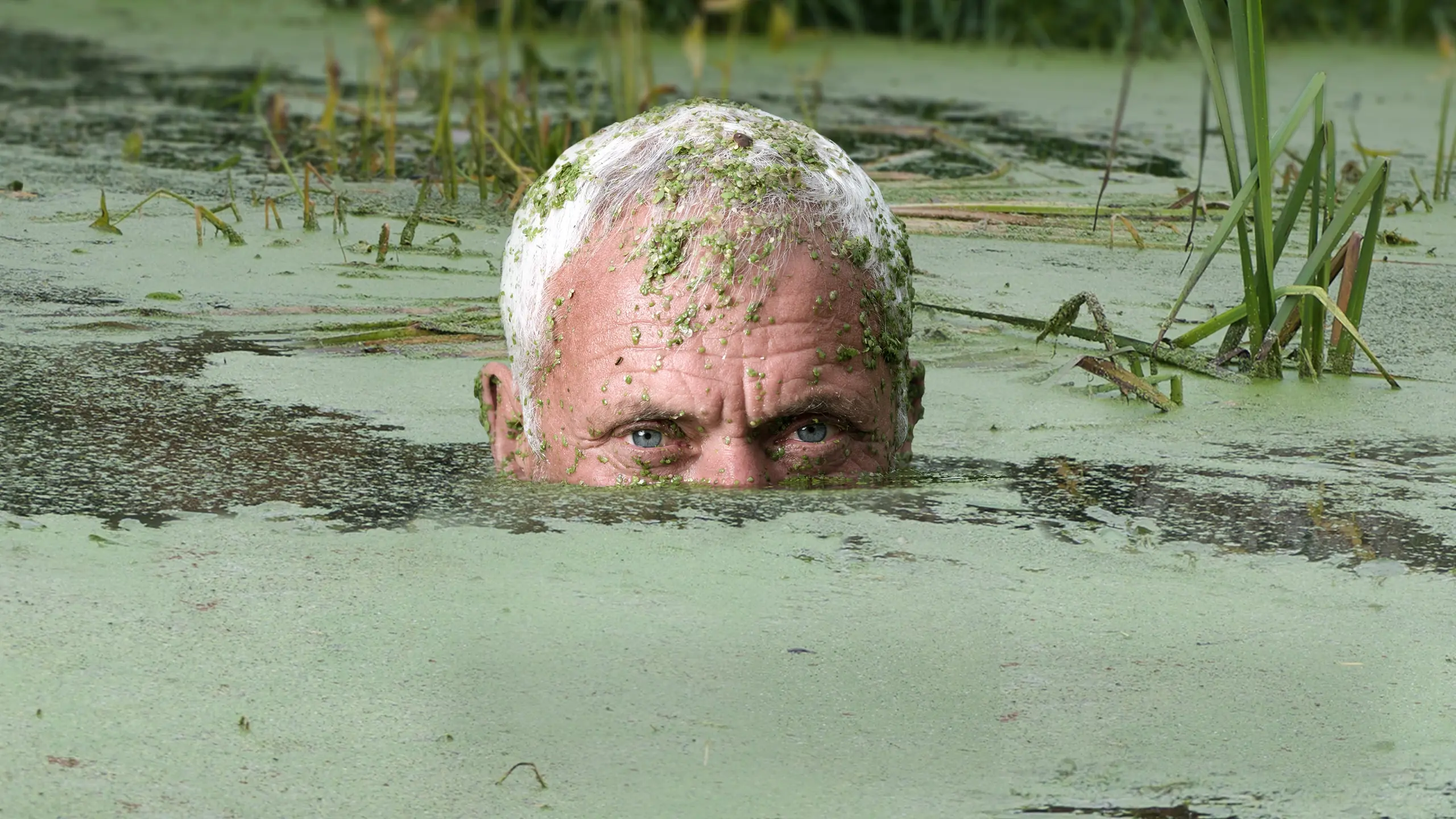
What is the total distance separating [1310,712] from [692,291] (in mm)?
945

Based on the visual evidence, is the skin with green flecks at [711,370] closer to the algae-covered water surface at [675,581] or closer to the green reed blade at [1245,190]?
the algae-covered water surface at [675,581]

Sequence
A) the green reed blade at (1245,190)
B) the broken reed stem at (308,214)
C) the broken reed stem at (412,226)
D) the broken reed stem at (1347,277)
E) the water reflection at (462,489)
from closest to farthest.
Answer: the water reflection at (462,489) → the green reed blade at (1245,190) → the broken reed stem at (1347,277) → the broken reed stem at (412,226) → the broken reed stem at (308,214)

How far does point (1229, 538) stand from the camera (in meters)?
2.11

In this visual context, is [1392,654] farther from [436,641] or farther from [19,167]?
[19,167]

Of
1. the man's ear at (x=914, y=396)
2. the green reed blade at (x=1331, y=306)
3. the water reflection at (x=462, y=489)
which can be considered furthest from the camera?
the green reed blade at (x=1331, y=306)

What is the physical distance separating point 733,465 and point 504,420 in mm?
433

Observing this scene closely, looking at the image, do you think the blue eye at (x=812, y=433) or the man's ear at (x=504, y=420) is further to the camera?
the man's ear at (x=504, y=420)

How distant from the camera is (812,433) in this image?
2305 mm

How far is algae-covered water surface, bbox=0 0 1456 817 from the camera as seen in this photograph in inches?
57.9

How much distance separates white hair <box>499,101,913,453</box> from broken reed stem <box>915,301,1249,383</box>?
743mm

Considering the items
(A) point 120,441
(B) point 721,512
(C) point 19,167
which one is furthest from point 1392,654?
(C) point 19,167

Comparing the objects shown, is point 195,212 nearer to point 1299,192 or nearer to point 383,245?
point 383,245

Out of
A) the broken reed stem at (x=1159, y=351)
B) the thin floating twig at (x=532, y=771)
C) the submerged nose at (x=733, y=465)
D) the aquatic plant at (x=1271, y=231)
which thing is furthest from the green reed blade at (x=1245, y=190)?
the thin floating twig at (x=532, y=771)

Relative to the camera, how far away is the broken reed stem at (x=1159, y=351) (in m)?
3.03
